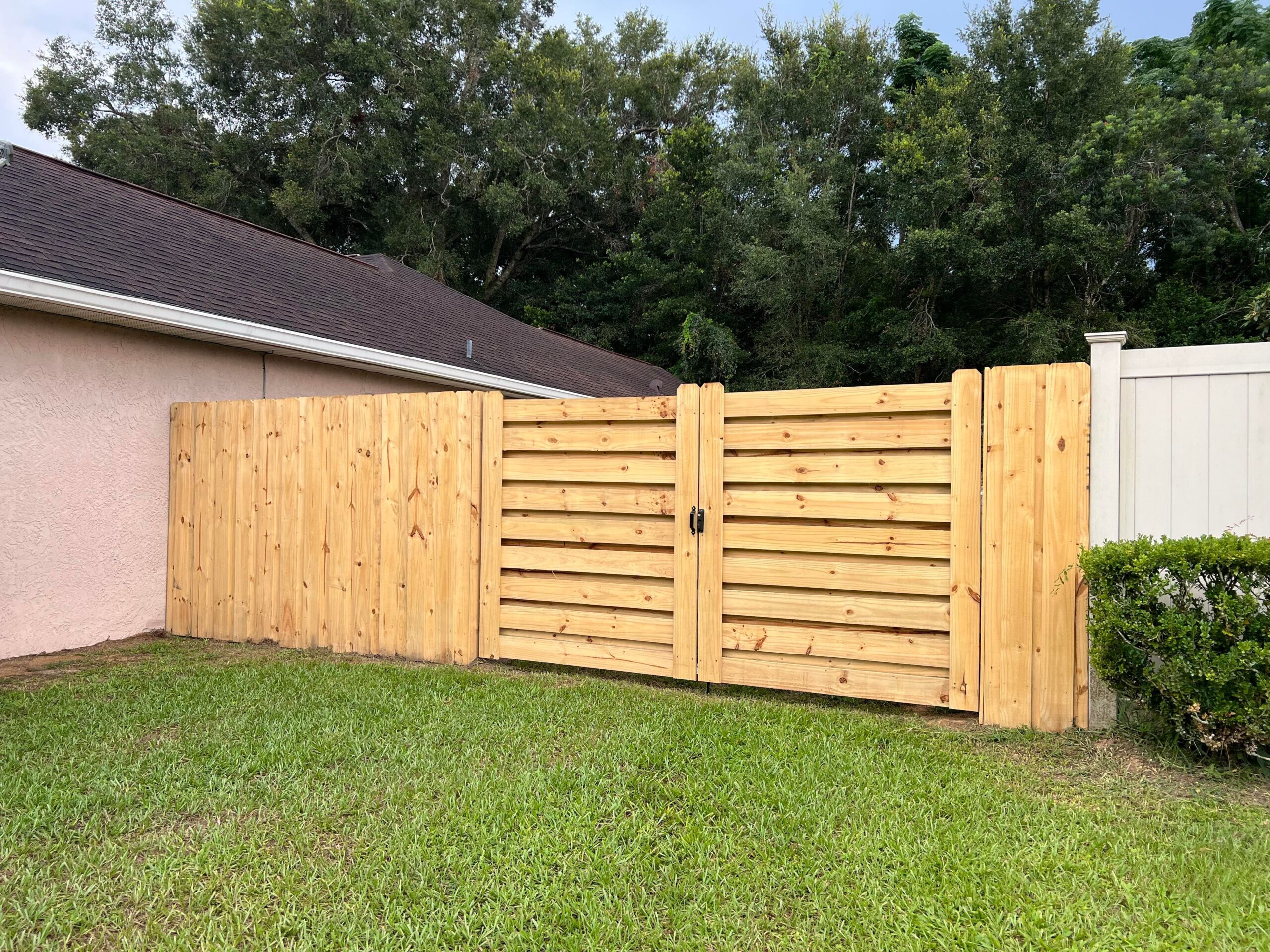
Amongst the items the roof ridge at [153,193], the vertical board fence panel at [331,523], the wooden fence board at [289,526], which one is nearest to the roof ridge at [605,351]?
the roof ridge at [153,193]

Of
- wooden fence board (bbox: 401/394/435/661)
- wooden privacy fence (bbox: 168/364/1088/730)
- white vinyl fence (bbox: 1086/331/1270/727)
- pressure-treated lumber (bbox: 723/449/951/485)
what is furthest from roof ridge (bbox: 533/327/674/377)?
white vinyl fence (bbox: 1086/331/1270/727)

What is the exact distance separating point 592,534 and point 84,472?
4195mm

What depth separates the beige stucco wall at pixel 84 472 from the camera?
5.46m

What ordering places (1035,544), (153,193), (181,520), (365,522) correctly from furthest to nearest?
(153,193) < (181,520) < (365,522) < (1035,544)

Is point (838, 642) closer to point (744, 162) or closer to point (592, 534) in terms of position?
point (592, 534)

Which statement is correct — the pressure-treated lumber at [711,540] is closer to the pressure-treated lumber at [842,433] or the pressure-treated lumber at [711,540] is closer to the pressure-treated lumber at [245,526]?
the pressure-treated lumber at [842,433]

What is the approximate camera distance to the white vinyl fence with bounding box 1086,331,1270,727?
356 cm

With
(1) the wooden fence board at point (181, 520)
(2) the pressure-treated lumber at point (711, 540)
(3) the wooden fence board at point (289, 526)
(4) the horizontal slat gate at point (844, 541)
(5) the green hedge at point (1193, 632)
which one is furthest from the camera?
(1) the wooden fence board at point (181, 520)

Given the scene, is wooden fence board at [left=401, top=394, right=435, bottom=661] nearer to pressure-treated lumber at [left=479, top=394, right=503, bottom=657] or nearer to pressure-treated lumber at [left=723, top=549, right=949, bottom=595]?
pressure-treated lumber at [left=479, top=394, right=503, bottom=657]

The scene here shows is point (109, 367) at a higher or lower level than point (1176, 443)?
higher

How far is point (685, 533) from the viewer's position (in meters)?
4.64

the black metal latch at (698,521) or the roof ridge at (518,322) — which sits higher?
the roof ridge at (518,322)

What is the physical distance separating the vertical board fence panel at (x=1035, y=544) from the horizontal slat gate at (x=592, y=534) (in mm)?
1683

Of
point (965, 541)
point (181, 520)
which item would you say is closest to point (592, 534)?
point (965, 541)
